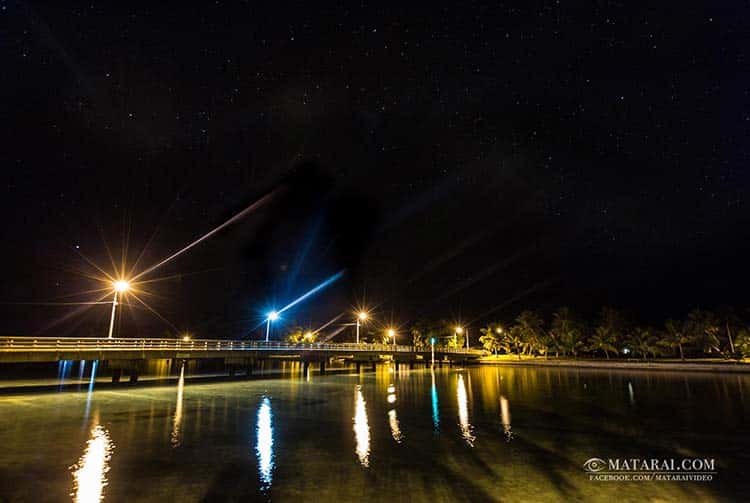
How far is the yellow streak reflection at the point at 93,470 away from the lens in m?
12.7

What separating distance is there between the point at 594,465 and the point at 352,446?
388 inches

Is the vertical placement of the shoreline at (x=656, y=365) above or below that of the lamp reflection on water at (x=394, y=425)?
above

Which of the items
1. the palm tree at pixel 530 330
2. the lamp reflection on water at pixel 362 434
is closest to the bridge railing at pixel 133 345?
the lamp reflection on water at pixel 362 434

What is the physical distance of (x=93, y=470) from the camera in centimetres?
1507

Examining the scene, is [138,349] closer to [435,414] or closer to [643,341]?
[435,414]

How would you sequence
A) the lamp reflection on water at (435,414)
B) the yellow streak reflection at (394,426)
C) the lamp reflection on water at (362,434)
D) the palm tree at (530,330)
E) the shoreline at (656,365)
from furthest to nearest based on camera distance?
the palm tree at (530,330), the shoreline at (656,365), the lamp reflection on water at (435,414), the yellow streak reflection at (394,426), the lamp reflection on water at (362,434)

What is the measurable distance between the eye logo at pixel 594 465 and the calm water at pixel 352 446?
50cm

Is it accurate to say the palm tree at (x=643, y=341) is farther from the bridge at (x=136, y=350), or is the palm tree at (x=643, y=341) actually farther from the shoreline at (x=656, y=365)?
the bridge at (x=136, y=350)

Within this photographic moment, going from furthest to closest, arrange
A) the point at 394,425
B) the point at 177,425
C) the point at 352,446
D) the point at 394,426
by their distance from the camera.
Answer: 1. the point at 394,425
2. the point at 394,426
3. the point at 177,425
4. the point at 352,446

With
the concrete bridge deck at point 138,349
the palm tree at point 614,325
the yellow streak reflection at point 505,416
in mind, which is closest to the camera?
the yellow streak reflection at point 505,416

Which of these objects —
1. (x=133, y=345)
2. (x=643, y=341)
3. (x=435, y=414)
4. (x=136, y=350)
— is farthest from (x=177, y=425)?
(x=643, y=341)

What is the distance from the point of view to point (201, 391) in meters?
40.8

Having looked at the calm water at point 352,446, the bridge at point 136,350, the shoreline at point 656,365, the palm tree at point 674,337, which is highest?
the palm tree at point 674,337

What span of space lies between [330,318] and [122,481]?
401 feet
